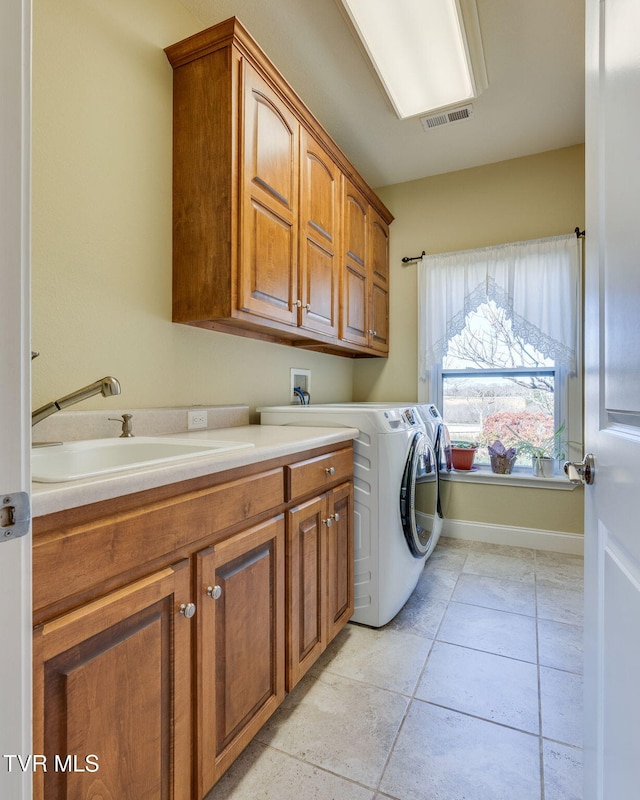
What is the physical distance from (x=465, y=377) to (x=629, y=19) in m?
2.53

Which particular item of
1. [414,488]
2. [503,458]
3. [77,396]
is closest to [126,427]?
[77,396]

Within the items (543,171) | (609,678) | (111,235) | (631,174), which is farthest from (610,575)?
→ (543,171)

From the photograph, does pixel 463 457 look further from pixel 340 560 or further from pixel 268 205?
pixel 268 205

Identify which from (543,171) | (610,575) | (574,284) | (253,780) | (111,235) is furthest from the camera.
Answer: (543,171)

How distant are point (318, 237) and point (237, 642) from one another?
6.08ft

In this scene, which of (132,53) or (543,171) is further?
(543,171)

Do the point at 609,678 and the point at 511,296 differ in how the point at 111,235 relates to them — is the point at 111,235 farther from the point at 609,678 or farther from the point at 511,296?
the point at 511,296

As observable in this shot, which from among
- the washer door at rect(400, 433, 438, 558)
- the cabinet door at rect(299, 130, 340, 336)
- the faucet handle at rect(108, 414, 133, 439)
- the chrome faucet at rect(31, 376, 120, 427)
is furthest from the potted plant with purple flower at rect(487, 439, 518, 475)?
the chrome faucet at rect(31, 376, 120, 427)

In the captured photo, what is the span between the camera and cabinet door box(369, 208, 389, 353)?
2.88 metres

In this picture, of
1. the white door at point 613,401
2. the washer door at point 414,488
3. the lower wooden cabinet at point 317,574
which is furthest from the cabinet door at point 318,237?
the white door at point 613,401

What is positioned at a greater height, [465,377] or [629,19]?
[629,19]

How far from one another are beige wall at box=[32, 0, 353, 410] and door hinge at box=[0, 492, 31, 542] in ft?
2.91

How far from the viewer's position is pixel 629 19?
64 centimetres

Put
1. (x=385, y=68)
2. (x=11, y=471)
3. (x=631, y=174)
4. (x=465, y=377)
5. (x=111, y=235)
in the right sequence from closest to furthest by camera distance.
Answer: (x=11, y=471) < (x=631, y=174) < (x=111, y=235) < (x=385, y=68) < (x=465, y=377)
